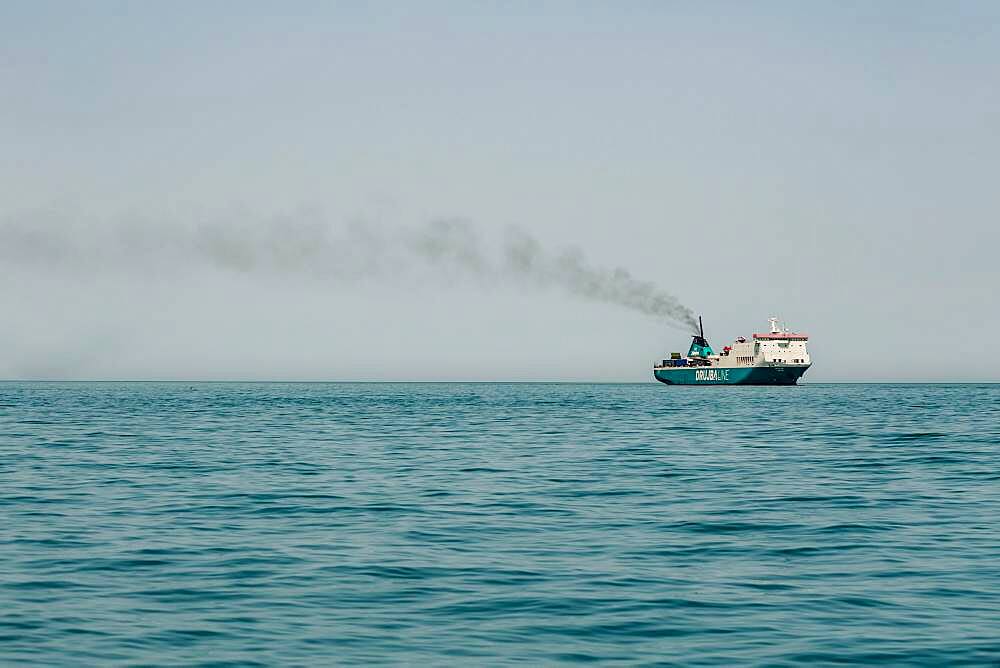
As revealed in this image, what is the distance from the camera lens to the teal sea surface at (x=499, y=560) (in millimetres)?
12748

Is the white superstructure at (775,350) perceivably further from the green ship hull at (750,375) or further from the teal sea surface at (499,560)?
the teal sea surface at (499,560)

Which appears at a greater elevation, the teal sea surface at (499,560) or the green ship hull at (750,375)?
the green ship hull at (750,375)

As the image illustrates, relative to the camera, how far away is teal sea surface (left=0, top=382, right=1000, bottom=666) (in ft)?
41.8

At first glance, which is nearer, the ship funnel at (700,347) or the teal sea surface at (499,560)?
the teal sea surface at (499,560)

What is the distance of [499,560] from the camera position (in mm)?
17984

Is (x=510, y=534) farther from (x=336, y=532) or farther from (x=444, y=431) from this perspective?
(x=444, y=431)

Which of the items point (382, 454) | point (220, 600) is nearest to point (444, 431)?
point (382, 454)

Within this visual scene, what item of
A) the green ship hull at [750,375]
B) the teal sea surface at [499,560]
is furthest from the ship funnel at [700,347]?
the teal sea surface at [499,560]

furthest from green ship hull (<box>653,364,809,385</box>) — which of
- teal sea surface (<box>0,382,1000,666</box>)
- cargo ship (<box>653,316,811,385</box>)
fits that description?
teal sea surface (<box>0,382,1000,666</box>)

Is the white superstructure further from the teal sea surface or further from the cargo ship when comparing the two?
the teal sea surface

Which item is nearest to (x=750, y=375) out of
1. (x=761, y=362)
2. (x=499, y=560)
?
(x=761, y=362)

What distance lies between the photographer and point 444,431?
5653 centimetres

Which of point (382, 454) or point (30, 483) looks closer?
point (30, 483)

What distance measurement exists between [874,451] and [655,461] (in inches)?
381
